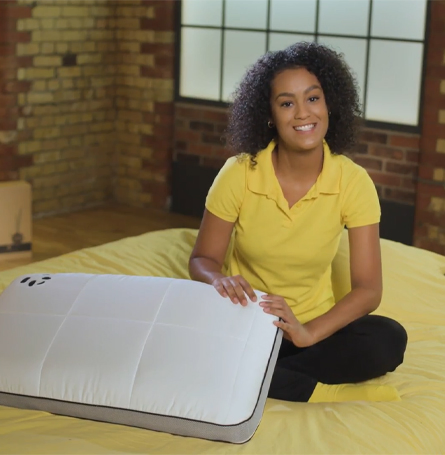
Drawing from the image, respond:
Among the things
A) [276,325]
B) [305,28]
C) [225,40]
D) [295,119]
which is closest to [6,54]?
[225,40]

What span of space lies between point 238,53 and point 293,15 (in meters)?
0.39

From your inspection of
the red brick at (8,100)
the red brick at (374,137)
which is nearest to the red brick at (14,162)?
the red brick at (8,100)

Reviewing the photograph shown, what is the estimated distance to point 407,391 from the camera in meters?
2.06

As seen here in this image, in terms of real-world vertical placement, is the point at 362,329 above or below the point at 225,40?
below

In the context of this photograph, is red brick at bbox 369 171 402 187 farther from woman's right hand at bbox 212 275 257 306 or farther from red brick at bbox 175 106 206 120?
woman's right hand at bbox 212 275 257 306

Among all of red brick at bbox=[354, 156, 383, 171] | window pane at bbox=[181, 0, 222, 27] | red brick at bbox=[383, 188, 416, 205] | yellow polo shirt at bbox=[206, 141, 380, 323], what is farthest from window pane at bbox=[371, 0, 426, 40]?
yellow polo shirt at bbox=[206, 141, 380, 323]

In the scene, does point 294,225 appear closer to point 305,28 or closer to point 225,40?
point 305,28

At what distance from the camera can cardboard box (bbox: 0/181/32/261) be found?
157 inches

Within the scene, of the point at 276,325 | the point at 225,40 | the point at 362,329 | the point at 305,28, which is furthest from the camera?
the point at 225,40

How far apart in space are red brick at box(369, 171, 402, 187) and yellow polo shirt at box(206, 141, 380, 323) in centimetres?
201

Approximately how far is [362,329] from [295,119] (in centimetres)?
50

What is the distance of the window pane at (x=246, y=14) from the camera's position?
448cm

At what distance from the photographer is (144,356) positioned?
178 cm

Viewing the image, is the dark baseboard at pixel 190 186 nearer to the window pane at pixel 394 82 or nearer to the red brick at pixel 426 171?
the window pane at pixel 394 82
